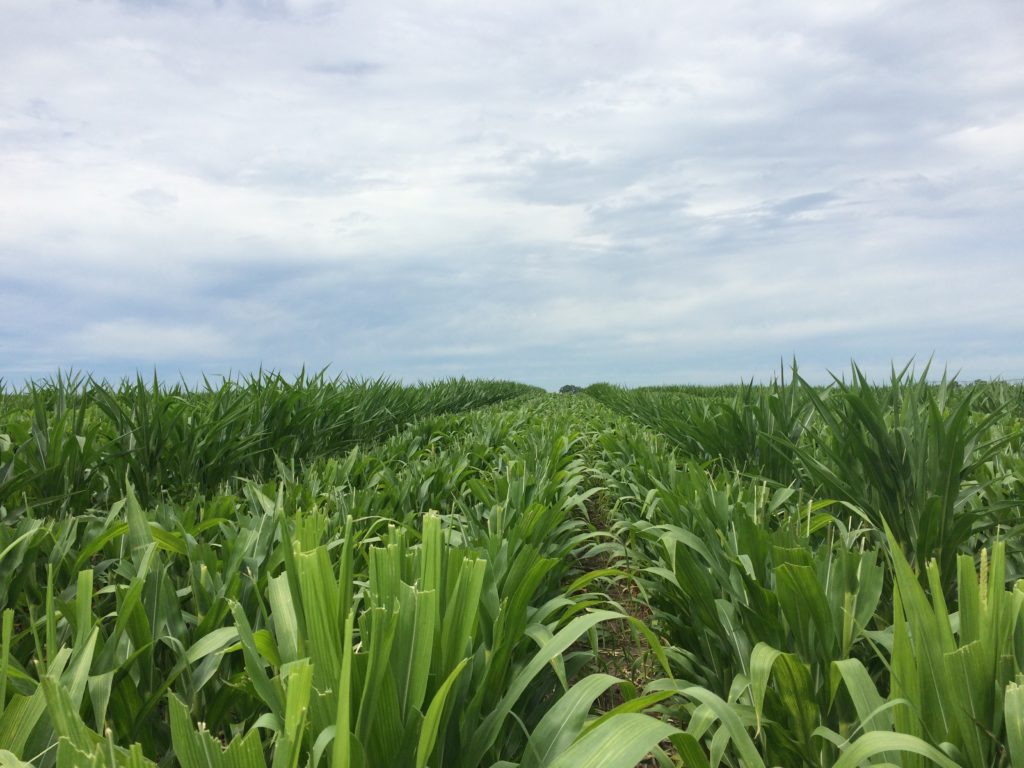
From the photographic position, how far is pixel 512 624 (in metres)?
1.43

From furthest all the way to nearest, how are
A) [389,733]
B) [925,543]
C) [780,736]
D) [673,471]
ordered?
1. [673,471]
2. [925,543]
3. [780,736]
4. [389,733]

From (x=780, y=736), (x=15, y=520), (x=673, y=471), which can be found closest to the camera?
(x=780, y=736)

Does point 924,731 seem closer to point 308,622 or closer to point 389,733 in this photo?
point 389,733

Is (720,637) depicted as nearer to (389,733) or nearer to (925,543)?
(925,543)

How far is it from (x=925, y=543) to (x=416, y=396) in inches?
326

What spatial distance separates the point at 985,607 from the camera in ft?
3.95

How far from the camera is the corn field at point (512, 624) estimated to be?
1.07 meters

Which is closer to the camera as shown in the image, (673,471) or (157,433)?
(673,471)

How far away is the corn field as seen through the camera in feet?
3.50

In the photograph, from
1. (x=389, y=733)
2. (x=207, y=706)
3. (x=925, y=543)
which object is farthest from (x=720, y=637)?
(x=207, y=706)

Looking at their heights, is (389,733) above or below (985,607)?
below

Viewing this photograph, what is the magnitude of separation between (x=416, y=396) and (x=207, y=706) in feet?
27.7

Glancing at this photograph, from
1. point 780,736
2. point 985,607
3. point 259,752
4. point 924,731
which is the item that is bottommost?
point 780,736

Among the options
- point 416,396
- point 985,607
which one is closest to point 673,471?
point 985,607
